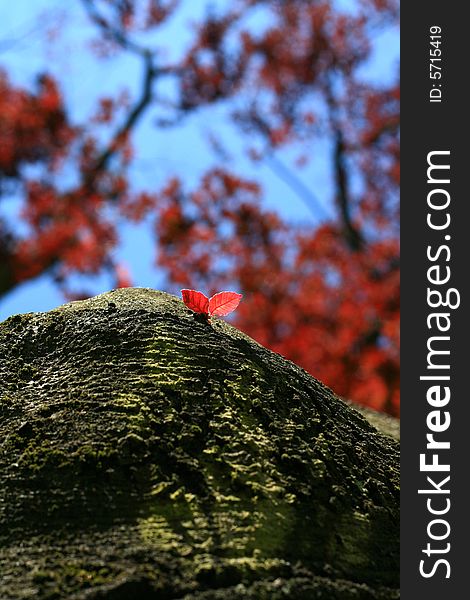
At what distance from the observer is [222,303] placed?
223cm

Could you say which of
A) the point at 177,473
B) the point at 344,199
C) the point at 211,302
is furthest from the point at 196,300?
the point at 344,199

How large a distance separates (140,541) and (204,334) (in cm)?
73

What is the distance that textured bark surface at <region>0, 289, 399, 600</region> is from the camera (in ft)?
4.47

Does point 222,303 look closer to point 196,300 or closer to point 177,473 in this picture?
point 196,300

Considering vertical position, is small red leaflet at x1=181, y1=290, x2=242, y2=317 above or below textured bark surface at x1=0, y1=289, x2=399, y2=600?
above

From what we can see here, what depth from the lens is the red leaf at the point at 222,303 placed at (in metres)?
2.21

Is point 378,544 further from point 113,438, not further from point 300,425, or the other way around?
point 113,438

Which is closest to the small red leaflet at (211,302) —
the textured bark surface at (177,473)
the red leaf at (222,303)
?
the red leaf at (222,303)

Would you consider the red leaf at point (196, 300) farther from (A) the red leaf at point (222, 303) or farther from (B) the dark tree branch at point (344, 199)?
(B) the dark tree branch at point (344, 199)

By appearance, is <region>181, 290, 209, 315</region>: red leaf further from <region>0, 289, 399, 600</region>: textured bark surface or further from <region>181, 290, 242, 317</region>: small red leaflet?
<region>0, 289, 399, 600</region>: textured bark surface

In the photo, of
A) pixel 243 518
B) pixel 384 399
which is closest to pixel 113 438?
pixel 243 518

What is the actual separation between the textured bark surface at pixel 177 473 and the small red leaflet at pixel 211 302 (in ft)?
0.46

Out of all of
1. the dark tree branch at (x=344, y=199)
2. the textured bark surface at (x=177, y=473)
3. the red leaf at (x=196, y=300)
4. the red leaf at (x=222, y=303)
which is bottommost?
the textured bark surface at (x=177, y=473)

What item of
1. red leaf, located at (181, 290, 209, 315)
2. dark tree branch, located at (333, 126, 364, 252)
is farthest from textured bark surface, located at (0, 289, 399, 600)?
dark tree branch, located at (333, 126, 364, 252)
